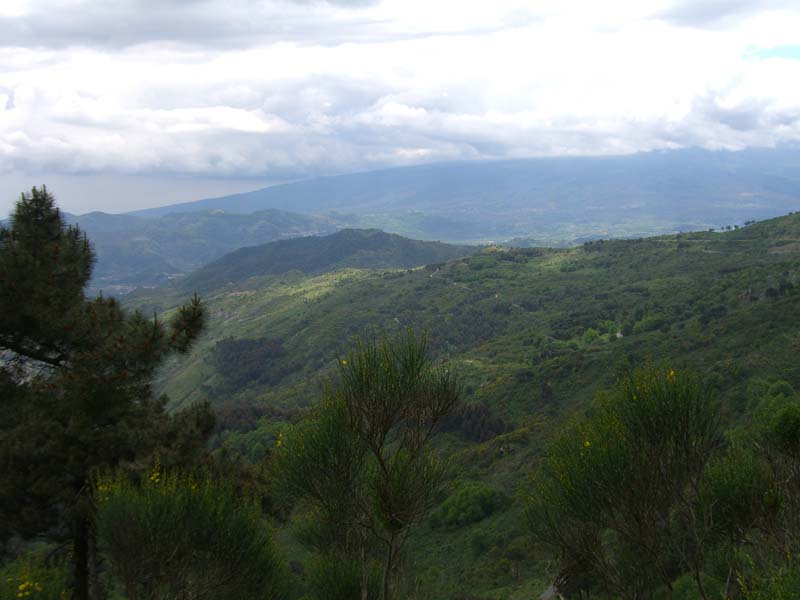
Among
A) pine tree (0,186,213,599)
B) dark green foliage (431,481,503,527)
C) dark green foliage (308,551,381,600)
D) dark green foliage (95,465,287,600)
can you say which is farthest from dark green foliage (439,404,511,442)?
dark green foliage (95,465,287,600)

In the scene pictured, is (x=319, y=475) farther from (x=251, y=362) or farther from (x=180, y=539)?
(x=251, y=362)

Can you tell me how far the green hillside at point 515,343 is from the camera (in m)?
36.2

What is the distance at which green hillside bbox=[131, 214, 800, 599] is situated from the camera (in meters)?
36.2

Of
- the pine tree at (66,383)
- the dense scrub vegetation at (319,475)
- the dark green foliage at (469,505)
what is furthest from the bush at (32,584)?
the dark green foliage at (469,505)

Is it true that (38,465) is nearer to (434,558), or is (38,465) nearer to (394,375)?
(394,375)

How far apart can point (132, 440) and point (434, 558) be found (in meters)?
27.9

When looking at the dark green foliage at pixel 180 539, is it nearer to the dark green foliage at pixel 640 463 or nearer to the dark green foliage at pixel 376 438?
the dark green foliage at pixel 376 438

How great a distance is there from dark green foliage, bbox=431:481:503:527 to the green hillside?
17 cm

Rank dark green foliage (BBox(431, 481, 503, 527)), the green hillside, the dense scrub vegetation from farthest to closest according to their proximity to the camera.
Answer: dark green foliage (BBox(431, 481, 503, 527)) < the green hillside < the dense scrub vegetation

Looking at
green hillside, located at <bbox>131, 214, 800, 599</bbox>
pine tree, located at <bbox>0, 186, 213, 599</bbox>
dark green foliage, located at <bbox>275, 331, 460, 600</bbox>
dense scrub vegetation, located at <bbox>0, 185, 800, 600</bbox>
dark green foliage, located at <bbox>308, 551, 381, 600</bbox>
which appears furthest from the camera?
green hillside, located at <bbox>131, 214, 800, 599</bbox>

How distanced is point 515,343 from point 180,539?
9894cm

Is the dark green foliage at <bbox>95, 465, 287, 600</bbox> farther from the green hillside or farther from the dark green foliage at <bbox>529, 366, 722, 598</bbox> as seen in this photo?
the dark green foliage at <bbox>529, 366, 722, 598</bbox>

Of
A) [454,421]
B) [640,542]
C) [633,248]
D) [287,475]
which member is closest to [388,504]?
[287,475]

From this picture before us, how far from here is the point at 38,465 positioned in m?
11.9
